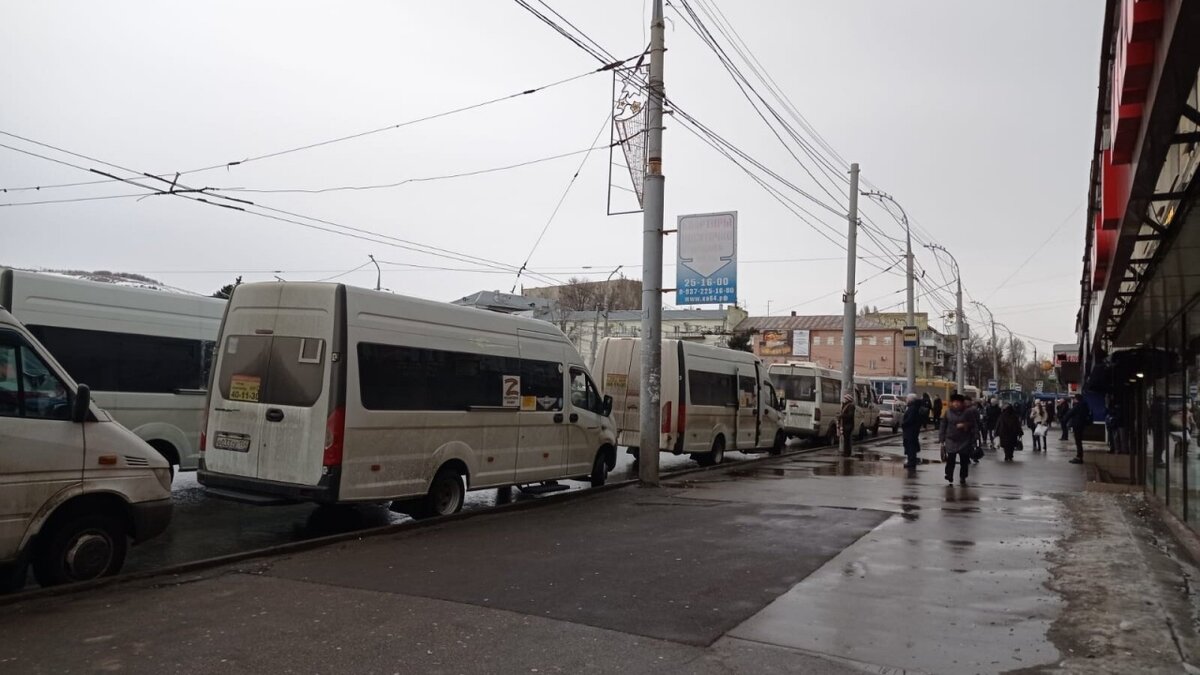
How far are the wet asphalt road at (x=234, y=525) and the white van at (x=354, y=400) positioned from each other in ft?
1.86

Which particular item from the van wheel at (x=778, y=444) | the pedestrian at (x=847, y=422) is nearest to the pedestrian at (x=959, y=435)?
the pedestrian at (x=847, y=422)

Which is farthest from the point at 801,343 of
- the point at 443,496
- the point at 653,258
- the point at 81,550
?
the point at 81,550

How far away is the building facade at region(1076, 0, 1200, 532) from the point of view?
381 cm

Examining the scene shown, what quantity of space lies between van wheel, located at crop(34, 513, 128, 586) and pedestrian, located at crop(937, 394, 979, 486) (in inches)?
526

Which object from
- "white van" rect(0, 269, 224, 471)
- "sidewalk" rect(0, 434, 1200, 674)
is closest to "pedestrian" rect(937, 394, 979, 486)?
"sidewalk" rect(0, 434, 1200, 674)

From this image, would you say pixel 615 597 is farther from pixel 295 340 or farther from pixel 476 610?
pixel 295 340

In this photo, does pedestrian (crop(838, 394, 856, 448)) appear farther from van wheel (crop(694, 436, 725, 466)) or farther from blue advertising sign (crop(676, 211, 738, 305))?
blue advertising sign (crop(676, 211, 738, 305))

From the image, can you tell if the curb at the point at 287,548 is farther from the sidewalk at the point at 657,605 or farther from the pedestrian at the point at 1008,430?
the pedestrian at the point at 1008,430

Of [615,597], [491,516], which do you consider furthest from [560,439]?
[615,597]

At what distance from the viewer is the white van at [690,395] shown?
17422 millimetres

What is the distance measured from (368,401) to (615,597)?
3986 millimetres

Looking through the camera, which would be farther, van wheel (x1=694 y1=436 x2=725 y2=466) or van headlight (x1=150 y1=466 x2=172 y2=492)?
van wheel (x1=694 y1=436 x2=725 y2=466)

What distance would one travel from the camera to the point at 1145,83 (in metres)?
4.18

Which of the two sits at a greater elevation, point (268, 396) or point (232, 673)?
point (268, 396)
